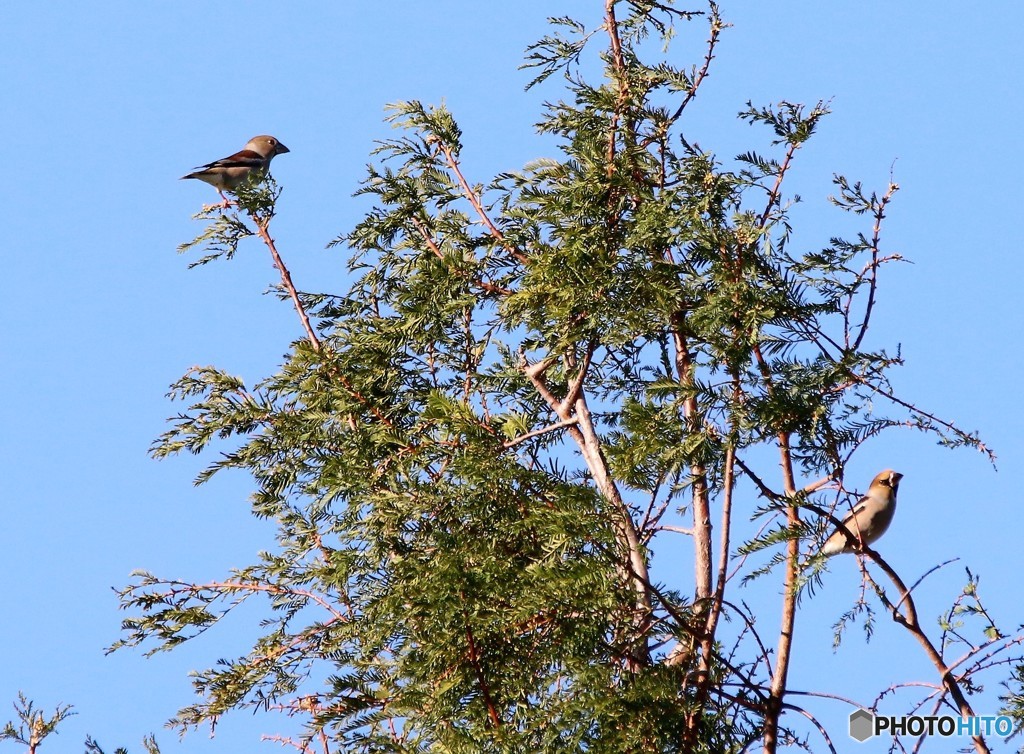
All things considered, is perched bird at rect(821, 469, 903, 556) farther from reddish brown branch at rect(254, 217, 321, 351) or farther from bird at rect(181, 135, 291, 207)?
bird at rect(181, 135, 291, 207)

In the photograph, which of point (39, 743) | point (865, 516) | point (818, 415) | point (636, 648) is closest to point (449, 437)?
point (636, 648)

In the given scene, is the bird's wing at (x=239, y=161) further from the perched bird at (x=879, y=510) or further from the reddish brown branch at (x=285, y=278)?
the perched bird at (x=879, y=510)

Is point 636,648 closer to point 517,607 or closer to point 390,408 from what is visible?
point 517,607

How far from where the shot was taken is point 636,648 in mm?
6410

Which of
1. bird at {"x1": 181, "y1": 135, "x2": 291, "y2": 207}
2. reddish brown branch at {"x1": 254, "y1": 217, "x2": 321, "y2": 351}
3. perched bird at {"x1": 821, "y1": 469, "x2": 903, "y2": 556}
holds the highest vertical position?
bird at {"x1": 181, "y1": 135, "x2": 291, "y2": 207}

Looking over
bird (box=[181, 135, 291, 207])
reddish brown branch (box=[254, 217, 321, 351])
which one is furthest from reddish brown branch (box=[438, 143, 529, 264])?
bird (box=[181, 135, 291, 207])

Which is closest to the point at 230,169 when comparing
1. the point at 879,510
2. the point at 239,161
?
the point at 239,161

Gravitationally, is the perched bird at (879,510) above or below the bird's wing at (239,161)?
below

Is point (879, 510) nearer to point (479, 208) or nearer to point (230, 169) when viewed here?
point (479, 208)

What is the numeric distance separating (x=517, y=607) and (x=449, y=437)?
45.6 inches

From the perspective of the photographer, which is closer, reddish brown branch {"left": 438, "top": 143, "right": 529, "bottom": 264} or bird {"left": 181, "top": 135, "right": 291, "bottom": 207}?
reddish brown branch {"left": 438, "top": 143, "right": 529, "bottom": 264}

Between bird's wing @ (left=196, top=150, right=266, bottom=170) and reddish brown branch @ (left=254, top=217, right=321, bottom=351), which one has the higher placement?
bird's wing @ (left=196, top=150, right=266, bottom=170)

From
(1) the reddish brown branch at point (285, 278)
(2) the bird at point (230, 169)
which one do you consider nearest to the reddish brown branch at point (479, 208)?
(1) the reddish brown branch at point (285, 278)

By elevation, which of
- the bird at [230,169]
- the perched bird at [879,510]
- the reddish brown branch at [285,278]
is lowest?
the perched bird at [879,510]
